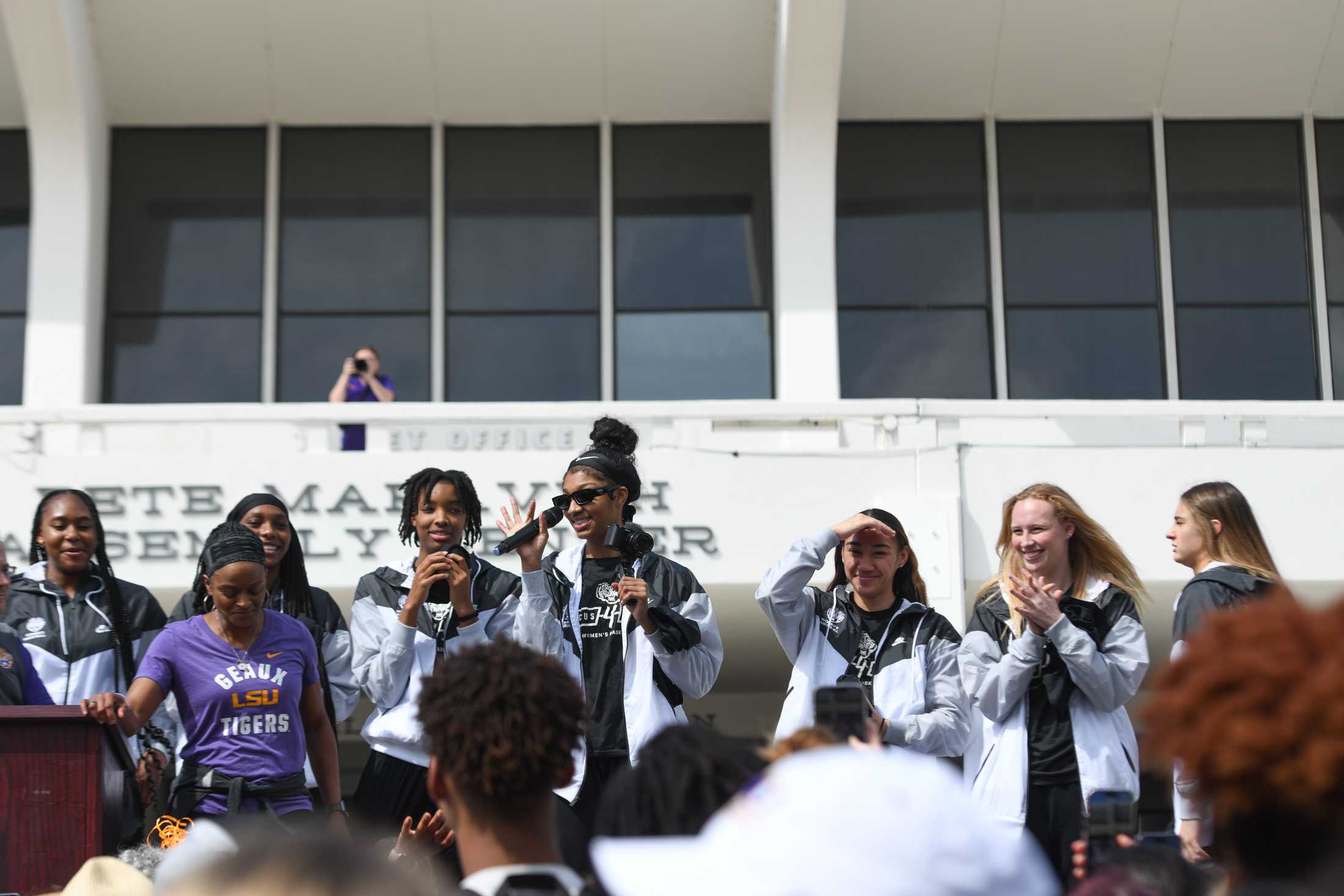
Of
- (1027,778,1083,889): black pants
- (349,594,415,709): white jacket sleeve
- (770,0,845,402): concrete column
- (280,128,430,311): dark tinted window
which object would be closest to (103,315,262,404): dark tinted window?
(280,128,430,311): dark tinted window

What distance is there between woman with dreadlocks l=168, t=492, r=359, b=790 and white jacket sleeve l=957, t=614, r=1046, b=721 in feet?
7.09

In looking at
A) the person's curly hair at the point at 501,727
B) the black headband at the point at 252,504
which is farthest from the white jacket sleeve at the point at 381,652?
the person's curly hair at the point at 501,727

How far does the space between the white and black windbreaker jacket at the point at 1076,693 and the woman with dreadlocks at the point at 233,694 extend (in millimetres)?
2013

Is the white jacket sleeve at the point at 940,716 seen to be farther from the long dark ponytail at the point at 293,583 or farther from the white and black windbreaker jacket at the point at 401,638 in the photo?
the long dark ponytail at the point at 293,583

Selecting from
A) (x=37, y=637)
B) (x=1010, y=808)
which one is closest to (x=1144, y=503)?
(x=1010, y=808)

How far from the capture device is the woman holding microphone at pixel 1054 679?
4750mm

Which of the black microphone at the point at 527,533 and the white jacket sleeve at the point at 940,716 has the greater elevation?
the black microphone at the point at 527,533

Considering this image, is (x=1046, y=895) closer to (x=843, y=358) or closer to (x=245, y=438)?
(x=245, y=438)

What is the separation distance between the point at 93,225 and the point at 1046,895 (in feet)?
38.0

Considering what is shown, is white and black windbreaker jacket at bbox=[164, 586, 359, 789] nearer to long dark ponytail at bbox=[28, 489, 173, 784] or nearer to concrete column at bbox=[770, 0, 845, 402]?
long dark ponytail at bbox=[28, 489, 173, 784]

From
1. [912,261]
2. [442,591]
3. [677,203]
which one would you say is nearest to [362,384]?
[677,203]

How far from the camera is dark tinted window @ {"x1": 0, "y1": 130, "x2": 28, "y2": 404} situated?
12.4 metres

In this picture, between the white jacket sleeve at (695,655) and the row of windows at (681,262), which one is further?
the row of windows at (681,262)

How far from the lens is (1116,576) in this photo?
201 inches
